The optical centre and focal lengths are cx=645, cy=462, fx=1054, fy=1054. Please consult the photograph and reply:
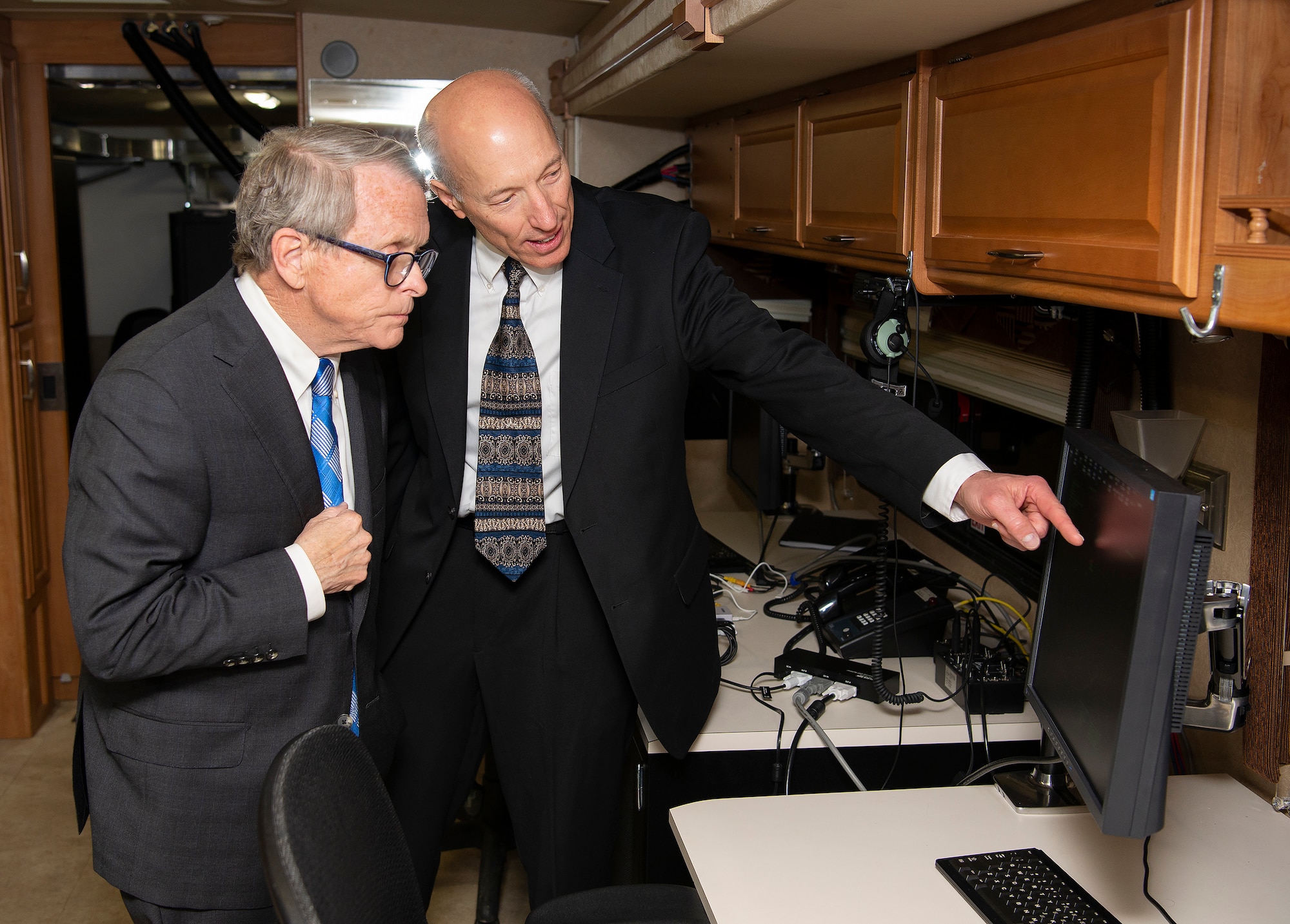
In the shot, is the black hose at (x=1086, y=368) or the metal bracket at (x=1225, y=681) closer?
the metal bracket at (x=1225, y=681)

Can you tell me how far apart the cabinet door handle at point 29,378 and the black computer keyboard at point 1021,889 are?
10.9 feet

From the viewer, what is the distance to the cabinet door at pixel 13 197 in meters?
3.31

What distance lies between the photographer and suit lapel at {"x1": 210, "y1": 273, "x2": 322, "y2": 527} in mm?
1361

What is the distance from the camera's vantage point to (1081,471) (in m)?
1.29

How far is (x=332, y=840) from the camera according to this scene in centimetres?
95

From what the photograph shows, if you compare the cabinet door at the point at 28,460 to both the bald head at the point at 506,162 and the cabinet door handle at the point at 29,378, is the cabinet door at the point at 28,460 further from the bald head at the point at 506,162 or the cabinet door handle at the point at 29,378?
the bald head at the point at 506,162

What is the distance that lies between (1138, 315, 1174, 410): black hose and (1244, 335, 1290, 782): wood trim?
6.6 inches

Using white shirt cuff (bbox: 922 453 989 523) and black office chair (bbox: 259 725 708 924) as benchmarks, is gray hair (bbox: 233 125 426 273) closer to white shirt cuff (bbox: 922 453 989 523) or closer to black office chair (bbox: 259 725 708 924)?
black office chair (bbox: 259 725 708 924)

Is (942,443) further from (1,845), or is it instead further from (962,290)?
(1,845)

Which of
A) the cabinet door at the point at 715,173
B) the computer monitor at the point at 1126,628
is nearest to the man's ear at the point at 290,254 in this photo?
the computer monitor at the point at 1126,628

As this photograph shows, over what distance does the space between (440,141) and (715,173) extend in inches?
54.7

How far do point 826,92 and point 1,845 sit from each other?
2951 mm

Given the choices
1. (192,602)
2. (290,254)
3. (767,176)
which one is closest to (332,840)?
(192,602)

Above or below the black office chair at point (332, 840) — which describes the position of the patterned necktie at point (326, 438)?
above
